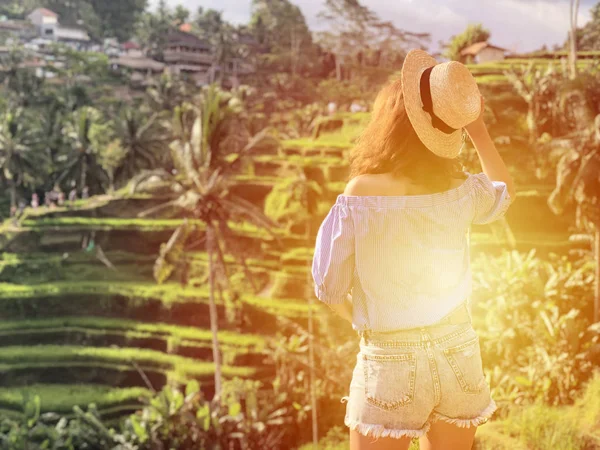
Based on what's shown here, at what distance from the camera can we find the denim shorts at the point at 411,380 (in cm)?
158

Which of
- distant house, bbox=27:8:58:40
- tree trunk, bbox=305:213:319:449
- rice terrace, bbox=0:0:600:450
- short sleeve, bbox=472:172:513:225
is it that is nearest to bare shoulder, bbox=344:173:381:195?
short sleeve, bbox=472:172:513:225

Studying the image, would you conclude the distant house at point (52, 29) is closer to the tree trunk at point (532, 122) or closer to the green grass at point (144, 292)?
the green grass at point (144, 292)

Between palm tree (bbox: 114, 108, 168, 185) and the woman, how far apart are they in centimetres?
2565

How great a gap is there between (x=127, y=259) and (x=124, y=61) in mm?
18217

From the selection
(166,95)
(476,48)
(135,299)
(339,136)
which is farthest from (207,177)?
(166,95)

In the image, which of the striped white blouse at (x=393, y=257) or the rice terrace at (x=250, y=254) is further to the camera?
the rice terrace at (x=250, y=254)

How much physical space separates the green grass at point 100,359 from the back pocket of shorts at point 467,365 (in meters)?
14.5

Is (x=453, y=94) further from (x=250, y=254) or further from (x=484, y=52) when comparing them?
(x=484, y=52)

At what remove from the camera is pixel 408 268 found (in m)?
1.64

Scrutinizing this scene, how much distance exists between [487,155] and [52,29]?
132ft

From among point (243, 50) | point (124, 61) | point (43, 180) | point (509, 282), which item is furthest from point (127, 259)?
point (124, 61)

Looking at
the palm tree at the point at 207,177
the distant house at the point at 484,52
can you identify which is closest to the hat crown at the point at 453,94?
the palm tree at the point at 207,177

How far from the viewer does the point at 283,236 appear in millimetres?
18438

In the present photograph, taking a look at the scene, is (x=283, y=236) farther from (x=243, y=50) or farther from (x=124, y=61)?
(x=124, y=61)
